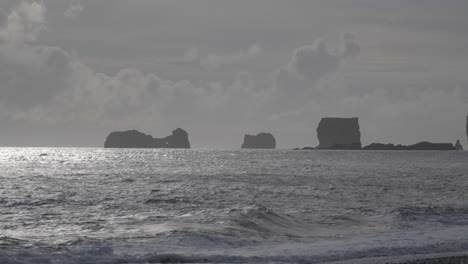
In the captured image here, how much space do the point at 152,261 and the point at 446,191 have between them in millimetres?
35857

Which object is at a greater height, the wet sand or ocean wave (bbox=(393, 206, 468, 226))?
the wet sand

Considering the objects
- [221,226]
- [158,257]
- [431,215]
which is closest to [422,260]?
[158,257]

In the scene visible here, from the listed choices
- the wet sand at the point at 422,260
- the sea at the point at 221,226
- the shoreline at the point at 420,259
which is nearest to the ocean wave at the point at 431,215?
the sea at the point at 221,226

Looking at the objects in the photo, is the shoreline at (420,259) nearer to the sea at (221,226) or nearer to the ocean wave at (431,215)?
the sea at (221,226)

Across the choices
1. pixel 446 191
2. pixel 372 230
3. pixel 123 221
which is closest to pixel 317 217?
pixel 372 230

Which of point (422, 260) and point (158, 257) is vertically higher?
point (158, 257)

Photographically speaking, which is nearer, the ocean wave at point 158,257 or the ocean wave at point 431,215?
the ocean wave at point 158,257

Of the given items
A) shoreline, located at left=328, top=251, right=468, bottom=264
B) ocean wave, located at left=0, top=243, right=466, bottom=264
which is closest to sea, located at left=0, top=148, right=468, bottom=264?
ocean wave, located at left=0, top=243, right=466, bottom=264

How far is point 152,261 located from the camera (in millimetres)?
17141

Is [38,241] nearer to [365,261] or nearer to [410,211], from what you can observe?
[365,261]

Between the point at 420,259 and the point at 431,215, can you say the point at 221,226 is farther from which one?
the point at 431,215

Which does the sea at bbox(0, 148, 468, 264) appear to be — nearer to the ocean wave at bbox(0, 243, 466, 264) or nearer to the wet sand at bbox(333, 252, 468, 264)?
the ocean wave at bbox(0, 243, 466, 264)

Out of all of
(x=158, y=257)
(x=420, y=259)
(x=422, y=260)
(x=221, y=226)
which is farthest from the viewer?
(x=221, y=226)

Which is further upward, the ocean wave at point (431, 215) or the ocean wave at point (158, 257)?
the ocean wave at point (158, 257)
